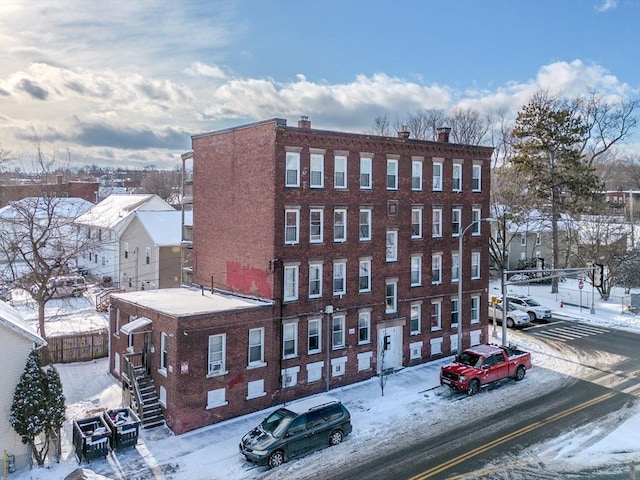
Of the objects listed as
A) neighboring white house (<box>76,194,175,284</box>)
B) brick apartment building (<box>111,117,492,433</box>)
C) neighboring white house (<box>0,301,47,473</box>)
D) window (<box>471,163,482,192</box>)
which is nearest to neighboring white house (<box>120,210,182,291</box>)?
neighboring white house (<box>76,194,175,284</box>)

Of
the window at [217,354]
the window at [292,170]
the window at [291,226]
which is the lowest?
the window at [217,354]

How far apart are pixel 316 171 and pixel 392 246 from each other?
6.54m

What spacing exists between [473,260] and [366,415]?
14.2m

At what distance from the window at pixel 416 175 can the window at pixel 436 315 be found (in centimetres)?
699

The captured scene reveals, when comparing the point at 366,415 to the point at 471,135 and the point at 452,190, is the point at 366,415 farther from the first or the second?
the point at 471,135

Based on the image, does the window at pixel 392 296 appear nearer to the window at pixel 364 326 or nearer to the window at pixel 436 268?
the window at pixel 364 326

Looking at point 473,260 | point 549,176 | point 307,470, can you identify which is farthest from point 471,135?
point 307,470

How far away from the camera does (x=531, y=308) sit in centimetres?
4131

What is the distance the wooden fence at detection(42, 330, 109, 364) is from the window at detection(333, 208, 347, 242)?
1533 cm

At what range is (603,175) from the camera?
8950 cm

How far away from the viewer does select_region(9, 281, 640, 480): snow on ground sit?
58.4ft

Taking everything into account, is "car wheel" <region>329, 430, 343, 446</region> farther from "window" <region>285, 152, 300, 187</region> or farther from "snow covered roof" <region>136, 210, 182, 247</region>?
"snow covered roof" <region>136, 210, 182, 247</region>

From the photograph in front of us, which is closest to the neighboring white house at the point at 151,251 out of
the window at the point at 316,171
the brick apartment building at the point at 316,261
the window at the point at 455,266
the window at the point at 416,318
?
the brick apartment building at the point at 316,261

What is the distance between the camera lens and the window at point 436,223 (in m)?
30.3
